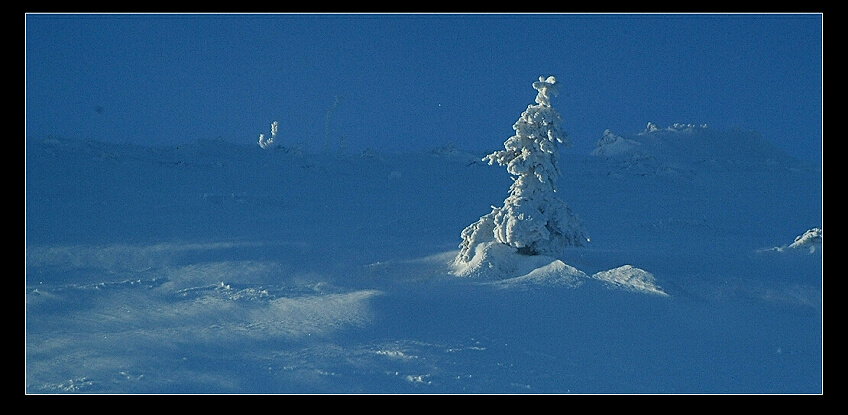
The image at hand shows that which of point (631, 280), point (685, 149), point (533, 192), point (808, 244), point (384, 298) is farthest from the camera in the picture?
point (685, 149)

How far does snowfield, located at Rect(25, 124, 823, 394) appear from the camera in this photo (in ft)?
38.3

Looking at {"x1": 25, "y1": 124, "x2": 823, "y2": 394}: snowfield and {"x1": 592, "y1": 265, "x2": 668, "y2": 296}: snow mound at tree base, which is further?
{"x1": 592, "y1": 265, "x2": 668, "y2": 296}: snow mound at tree base

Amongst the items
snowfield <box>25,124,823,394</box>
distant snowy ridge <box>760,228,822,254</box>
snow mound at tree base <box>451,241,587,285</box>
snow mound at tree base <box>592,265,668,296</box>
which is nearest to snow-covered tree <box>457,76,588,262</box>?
snow mound at tree base <box>451,241,587,285</box>

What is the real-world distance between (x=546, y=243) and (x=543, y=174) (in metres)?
1.99

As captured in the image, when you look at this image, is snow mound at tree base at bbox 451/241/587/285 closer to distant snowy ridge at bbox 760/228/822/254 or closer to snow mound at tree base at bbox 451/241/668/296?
snow mound at tree base at bbox 451/241/668/296

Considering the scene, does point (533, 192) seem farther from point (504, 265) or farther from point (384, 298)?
point (384, 298)

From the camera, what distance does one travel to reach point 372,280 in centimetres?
1869

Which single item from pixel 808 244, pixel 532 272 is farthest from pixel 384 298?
pixel 808 244

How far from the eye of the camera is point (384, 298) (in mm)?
15336

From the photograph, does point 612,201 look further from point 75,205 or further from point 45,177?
point 45,177

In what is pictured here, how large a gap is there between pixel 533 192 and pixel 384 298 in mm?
6165

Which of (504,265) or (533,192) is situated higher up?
(533,192)

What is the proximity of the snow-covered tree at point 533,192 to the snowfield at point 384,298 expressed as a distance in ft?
1.96

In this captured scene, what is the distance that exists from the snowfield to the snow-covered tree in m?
0.60
